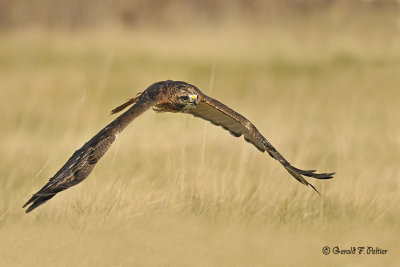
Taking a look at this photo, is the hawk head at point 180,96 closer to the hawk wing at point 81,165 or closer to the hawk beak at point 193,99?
the hawk beak at point 193,99

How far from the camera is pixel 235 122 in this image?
22.1ft

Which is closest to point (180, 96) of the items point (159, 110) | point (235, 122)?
point (159, 110)

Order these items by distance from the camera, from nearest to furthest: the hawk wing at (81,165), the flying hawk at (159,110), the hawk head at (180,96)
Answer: the hawk wing at (81,165) < the flying hawk at (159,110) < the hawk head at (180,96)

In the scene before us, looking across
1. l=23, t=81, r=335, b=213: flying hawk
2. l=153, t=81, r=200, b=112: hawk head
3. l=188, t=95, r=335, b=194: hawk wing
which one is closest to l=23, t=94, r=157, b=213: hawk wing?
l=23, t=81, r=335, b=213: flying hawk

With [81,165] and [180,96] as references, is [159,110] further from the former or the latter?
[81,165]

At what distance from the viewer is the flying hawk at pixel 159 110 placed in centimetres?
471

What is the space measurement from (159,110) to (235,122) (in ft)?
2.61

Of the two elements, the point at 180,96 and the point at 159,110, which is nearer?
the point at 180,96

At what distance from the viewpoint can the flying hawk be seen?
471 cm

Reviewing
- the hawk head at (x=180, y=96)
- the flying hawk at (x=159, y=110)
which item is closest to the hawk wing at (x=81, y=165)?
the flying hawk at (x=159, y=110)

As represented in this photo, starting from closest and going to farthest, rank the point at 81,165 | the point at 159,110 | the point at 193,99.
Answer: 1. the point at 81,165
2. the point at 193,99
3. the point at 159,110

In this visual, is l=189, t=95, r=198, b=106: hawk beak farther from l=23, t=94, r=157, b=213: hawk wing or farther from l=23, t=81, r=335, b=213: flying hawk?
l=23, t=94, r=157, b=213: hawk wing

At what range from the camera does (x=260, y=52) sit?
17797 mm

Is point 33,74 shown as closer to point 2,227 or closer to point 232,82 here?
point 232,82
